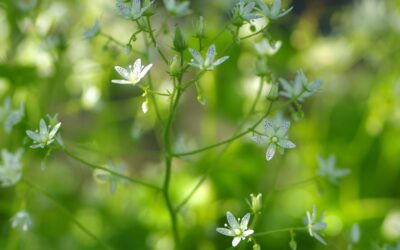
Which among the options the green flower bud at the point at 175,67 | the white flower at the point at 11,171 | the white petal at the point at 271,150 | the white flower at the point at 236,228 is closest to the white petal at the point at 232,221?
the white flower at the point at 236,228

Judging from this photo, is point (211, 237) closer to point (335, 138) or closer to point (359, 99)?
point (335, 138)

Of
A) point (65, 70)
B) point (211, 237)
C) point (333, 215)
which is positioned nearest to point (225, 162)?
point (211, 237)

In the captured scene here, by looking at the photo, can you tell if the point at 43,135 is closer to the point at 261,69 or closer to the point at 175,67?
the point at 175,67

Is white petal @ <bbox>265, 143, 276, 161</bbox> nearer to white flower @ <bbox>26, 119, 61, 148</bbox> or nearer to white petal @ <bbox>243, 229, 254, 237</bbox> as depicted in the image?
white petal @ <bbox>243, 229, 254, 237</bbox>

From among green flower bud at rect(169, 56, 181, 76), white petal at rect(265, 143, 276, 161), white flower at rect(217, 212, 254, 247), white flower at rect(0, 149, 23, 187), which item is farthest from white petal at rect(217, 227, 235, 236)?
white flower at rect(0, 149, 23, 187)

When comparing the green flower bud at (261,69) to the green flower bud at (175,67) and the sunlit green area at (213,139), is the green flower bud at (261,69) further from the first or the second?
the sunlit green area at (213,139)

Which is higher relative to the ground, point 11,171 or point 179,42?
point 179,42

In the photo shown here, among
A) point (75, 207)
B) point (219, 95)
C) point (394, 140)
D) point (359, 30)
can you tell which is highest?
point (359, 30)

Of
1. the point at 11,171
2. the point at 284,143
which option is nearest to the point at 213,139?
the point at 11,171
